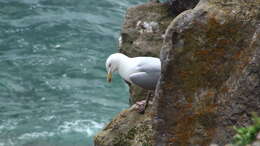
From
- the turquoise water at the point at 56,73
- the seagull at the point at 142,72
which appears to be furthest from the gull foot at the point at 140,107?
the turquoise water at the point at 56,73

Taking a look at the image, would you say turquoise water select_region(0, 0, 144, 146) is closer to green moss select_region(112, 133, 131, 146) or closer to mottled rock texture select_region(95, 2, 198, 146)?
mottled rock texture select_region(95, 2, 198, 146)

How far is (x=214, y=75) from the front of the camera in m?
5.41

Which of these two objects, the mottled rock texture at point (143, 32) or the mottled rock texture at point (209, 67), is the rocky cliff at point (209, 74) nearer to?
the mottled rock texture at point (209, 67)

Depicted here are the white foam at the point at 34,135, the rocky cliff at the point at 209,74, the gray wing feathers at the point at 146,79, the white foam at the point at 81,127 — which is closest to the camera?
the rocky cliff at the point at 209,74

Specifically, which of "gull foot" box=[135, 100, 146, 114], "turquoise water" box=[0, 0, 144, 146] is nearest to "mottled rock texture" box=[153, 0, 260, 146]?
"gull foot" box=[135, 100, 146, 114]

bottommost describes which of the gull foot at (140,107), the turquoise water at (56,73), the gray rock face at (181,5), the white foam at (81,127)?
the white foam at (81,127)

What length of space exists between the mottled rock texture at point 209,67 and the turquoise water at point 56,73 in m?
7.30

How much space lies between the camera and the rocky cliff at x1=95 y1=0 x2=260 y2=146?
527 cm

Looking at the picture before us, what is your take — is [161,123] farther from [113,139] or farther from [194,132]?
[113,139]

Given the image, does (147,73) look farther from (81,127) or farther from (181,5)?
(81,127)

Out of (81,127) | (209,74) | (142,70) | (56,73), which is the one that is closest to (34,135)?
(81,127)

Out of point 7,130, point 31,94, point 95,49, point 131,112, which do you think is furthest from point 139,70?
point 95,49

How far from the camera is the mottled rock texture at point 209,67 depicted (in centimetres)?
531

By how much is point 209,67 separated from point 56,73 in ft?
33.4
